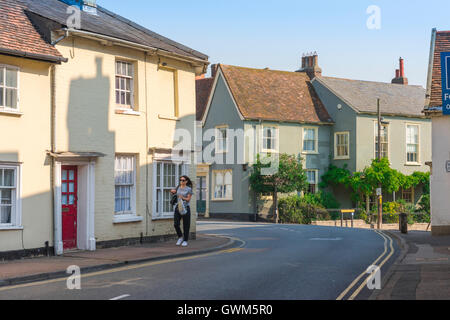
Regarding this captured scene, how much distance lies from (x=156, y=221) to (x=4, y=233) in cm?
596

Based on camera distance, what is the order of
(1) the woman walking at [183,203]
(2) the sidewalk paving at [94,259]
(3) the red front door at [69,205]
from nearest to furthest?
(2) the sidewalk paving at [94,259], (3) the red front door at [69,205], (1) the woman walking at [183,203]

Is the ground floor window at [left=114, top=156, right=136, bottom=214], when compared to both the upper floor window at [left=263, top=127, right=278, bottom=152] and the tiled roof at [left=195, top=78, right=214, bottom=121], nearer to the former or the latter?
the upper floor window at [left=263, top=127, right=278, bottom=152]

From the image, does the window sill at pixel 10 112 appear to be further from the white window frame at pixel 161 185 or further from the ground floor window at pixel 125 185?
the white window frame at pixel 161 185

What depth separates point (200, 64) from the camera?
22938 millimetres

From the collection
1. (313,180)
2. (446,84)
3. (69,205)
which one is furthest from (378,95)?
(69,205)

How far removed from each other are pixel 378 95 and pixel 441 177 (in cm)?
2141

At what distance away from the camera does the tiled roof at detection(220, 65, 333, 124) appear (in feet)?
137

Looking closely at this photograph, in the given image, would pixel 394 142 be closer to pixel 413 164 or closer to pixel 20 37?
pixel 413 164

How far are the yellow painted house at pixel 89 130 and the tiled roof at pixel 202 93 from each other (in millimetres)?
23176

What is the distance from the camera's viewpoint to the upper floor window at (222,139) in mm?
42062

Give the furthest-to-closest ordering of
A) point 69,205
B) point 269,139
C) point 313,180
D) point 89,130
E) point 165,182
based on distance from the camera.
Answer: point 313,180 < point 269,139 < point 165,182 < point 89,130 < point 69,205

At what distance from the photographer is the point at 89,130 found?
741 inches

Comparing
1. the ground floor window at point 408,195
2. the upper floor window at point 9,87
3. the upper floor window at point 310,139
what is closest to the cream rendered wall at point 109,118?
the upper floor window at point 9,87
